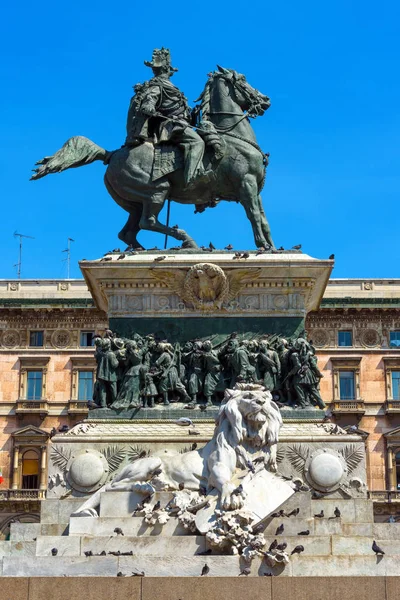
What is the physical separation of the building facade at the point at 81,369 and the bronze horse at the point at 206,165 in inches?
1779

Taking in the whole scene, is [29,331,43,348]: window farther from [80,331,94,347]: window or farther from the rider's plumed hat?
the rider's plumed hat

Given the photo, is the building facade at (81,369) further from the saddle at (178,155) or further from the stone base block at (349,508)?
the stone base block at (349,508)

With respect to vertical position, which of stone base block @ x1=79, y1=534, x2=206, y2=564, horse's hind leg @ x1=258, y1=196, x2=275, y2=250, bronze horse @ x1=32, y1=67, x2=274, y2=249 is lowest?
stone base block @ x1=79, y1=534, x2=206, y2=564

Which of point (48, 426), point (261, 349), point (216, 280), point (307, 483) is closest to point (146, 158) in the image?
point (216, 280)

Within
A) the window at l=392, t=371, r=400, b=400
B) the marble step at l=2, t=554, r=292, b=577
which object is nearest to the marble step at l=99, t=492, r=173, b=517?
the marble step at l=2, t=554, r=292, b=577

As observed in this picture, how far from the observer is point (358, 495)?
62.8 feet

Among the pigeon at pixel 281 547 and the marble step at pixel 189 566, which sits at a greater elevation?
the pigeon at pixel 281 547

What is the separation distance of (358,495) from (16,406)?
2043 inches

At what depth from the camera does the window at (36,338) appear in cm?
7094

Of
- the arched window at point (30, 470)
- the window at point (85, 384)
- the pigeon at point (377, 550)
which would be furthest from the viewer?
the window at point (85, 384)

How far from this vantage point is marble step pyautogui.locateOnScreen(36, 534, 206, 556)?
54.7ft

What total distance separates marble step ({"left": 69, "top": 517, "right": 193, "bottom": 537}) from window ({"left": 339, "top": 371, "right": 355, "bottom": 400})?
5218 centimetres

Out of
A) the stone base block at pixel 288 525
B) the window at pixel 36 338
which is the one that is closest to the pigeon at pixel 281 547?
the stone base block at pixel 288 525

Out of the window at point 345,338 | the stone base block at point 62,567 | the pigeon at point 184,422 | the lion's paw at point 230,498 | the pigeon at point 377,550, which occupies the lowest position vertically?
the stone base block at point 62,567
